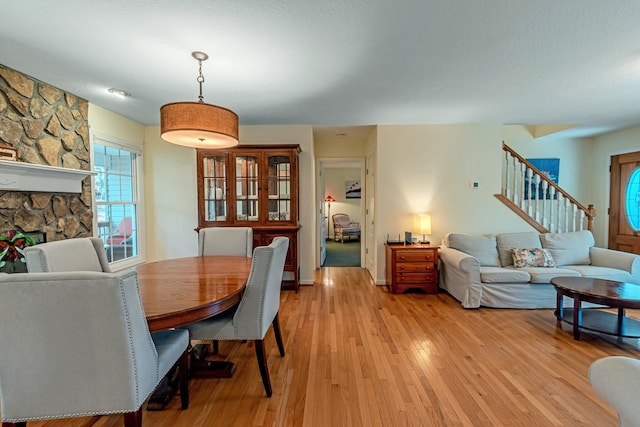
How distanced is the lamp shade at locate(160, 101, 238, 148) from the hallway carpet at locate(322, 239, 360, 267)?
394 centimetres

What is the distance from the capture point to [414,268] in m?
3.81

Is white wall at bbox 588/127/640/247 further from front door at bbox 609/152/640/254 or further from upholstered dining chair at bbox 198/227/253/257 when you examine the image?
upholstered dining chair at bbox 198/227/253/257

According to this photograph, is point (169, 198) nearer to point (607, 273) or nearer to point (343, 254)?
point (343, 254)

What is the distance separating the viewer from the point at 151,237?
432cm

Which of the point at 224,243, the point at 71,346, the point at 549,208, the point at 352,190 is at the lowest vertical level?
the point at 71,346

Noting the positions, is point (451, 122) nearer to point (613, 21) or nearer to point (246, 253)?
point (613, 21)

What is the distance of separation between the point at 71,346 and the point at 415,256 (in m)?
3.51

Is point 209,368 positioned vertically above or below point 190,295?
below

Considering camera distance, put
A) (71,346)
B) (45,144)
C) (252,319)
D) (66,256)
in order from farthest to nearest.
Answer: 1. (45,144)
2. (66,256)
3. (252,319)
4. (71,346)

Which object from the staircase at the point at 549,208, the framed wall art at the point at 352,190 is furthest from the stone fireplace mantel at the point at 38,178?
the framed wall art at the point at 352,190

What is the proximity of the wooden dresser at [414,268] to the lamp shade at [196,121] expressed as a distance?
2.68 meters

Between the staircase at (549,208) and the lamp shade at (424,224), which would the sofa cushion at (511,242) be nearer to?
the staircase at (549,208)

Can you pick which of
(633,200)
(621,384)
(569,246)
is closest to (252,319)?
(621,384)

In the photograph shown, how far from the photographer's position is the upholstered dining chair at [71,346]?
3.47ft
